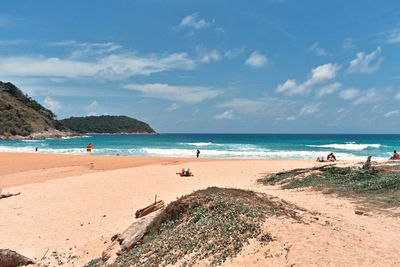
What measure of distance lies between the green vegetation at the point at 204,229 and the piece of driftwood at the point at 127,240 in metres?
0.18

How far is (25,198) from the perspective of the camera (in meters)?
16.4

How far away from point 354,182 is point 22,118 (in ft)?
408

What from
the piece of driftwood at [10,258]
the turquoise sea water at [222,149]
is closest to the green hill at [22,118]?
the turquoise sea water at [222,149]

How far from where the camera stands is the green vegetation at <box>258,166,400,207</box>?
45.9 feet

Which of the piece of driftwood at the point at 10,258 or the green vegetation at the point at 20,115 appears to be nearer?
the piece of driftwood at the point at 10,258

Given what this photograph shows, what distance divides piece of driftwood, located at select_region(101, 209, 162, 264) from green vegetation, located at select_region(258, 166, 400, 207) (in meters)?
7.97

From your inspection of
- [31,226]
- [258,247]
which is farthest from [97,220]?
[258,247]

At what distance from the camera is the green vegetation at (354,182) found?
1398 cm

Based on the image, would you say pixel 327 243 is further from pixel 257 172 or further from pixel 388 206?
pixel 257 172

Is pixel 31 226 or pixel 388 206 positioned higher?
pixel 388 206

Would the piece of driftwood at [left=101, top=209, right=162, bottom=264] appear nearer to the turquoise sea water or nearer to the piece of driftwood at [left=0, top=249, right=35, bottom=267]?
the piece of driftwood at [left=0, top=249, right=35, bottom=267]

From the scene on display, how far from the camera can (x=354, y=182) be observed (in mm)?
16656

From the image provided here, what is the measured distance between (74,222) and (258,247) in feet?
25.3

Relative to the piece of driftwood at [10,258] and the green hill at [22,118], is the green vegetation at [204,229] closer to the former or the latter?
the piece of driftwood at [10,258]
